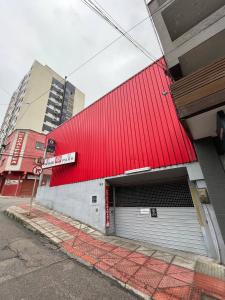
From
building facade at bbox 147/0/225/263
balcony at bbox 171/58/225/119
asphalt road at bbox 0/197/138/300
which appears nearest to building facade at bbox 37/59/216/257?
building facade at bbox 147/0/225/263

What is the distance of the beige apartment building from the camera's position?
31.7 m

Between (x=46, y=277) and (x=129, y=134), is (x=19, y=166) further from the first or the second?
(x=46, y=277)

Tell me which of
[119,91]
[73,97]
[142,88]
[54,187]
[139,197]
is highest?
[73,97]

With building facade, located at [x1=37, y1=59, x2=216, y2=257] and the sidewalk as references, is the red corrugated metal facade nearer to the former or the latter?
building facade, located at [x1=37, y1=59, x2=216, y2=257]

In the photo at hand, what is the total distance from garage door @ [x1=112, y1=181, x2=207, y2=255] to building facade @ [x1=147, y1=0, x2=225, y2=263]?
1236 millimetres

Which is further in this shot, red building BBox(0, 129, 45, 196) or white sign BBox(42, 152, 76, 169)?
red building BBox(0, 129, 45, 196)

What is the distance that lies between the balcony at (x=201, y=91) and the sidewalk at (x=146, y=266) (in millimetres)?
4314

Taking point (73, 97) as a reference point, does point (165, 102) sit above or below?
below

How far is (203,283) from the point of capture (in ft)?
11.9

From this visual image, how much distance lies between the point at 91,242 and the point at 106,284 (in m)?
2.88

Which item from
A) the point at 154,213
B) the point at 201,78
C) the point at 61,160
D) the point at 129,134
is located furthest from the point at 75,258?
the point at 61,160

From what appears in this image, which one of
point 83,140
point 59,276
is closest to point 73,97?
point 83,140

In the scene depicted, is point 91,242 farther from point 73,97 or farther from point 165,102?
point 73,97

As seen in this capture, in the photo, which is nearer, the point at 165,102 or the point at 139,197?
the point at 165,102
